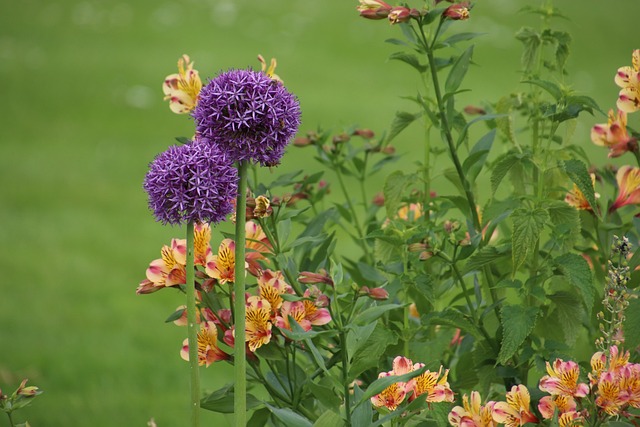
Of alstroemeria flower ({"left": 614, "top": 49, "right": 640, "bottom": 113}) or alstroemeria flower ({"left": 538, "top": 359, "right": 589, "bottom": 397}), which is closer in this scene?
alstroemeria flower ({"left": 538, "top": 359, "right": 589, "bottom": 397})

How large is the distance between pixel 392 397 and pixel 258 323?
264mm

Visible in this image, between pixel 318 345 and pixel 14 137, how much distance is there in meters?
4.76

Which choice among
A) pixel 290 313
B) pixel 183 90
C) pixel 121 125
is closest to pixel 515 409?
pixel 290 313

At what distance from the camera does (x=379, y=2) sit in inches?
67.1

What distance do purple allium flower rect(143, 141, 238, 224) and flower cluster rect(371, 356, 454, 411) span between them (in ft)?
1.21

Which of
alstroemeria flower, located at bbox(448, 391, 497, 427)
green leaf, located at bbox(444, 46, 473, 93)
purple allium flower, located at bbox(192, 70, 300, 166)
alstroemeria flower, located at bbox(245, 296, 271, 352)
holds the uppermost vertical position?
green leaf, located at bbox(444, 46, 473, 93)

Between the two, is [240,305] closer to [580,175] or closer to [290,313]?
[290,313]

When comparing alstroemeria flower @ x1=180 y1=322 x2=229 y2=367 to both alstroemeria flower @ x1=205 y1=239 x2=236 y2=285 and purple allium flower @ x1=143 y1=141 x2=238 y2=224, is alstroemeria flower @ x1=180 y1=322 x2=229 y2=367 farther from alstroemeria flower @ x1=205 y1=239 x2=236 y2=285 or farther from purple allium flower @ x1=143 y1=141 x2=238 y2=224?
purple allium flower @ x1=143 y1=141 x2=238 y2=224

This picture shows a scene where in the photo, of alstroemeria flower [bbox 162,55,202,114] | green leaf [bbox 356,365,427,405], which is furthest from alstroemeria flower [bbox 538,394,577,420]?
alstroemeria flower [bbox 162,55,202,114]

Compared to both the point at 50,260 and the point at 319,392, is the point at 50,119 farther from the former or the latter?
the point at 319,392

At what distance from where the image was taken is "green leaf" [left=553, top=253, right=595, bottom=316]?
153cm

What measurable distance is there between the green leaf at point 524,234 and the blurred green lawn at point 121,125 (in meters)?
0.29

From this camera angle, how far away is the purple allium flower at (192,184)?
130 centimetres

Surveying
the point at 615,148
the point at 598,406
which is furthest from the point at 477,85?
the point at 598,406
